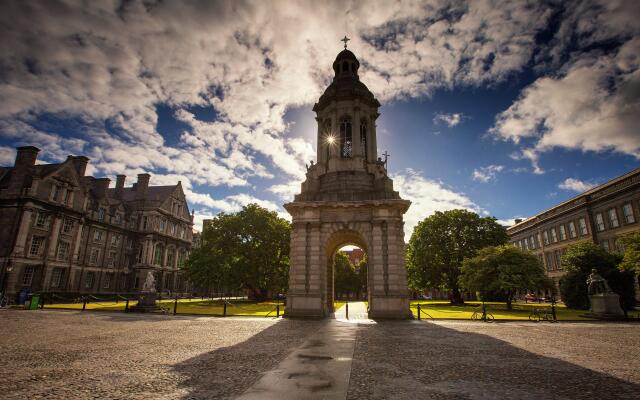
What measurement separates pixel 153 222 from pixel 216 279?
24.7 m

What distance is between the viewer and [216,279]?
143ft

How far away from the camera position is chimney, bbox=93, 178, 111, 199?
54.0m

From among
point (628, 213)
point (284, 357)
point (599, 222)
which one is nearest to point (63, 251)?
point (284, 357)

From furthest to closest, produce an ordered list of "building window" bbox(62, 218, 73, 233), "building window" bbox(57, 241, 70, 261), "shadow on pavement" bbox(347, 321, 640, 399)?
"building window" bbox(62, 218, 73, 233)
"building window" bbox(57, 241, 70, 261)
"shadow on pavement" bbox(347, 321, 640, 399)

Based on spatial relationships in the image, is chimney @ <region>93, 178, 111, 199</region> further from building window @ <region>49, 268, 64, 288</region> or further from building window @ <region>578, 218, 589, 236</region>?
building window @ <region>578, 218, 589, 236</region>

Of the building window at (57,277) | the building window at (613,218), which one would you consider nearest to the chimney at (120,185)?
the building window at (57,277)

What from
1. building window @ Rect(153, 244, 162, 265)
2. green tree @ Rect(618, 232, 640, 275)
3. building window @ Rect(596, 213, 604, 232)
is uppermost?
building window @ Rect(596, 213, 604, 232)

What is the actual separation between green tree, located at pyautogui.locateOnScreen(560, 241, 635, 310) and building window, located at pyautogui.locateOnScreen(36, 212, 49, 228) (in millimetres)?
64241

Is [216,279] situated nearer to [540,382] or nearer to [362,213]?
[362,213]

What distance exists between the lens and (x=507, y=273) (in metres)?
34.0

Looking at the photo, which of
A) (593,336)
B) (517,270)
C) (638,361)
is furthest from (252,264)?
(638,361)

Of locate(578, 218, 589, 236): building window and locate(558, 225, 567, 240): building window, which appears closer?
locate(578, 218, 589, 236): building window

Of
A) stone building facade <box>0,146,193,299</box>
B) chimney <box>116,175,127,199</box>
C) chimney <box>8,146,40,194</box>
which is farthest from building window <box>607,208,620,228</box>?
chimney <box>116,175,127,199</box>

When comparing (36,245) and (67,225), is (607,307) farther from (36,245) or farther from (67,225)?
(67,225)
